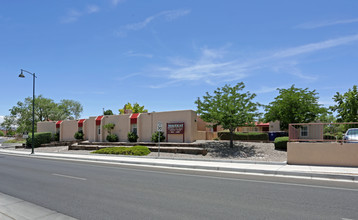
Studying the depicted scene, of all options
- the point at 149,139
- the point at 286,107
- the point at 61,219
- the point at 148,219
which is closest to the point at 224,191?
the point at 148,219

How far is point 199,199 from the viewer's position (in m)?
7.08

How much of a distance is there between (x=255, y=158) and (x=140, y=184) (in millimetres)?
11105

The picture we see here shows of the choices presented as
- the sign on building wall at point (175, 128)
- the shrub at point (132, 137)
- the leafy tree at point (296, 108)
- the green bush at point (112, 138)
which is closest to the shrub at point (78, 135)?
the green bush at point (112, 138)

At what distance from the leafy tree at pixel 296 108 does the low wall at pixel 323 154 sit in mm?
7585

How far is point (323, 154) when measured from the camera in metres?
Answer: 14.1

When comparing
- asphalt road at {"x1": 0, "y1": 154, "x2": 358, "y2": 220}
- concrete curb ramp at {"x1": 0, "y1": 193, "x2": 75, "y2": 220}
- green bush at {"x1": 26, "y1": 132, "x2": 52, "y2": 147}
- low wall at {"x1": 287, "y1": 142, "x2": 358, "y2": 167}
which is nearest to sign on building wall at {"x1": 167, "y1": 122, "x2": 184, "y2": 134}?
low wall at {"x1": 287, "y1": 142, "x2": 358, "y2": 167}

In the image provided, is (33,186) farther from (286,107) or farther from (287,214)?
(286,107)

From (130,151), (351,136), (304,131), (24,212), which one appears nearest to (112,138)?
(130,151)

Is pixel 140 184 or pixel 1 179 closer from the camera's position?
pixel 140 184

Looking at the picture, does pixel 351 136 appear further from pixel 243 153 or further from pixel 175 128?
pixel 175 128

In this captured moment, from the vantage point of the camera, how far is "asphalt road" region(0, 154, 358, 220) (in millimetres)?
5742

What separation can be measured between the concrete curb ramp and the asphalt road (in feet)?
0.91

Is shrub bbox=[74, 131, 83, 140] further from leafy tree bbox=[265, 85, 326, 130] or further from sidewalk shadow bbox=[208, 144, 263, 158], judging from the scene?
leafy tree bbox=[265, 85, 326, 130]

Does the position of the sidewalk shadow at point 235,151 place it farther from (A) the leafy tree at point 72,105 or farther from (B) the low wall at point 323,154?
(A) the leafy tree at point 72,105
